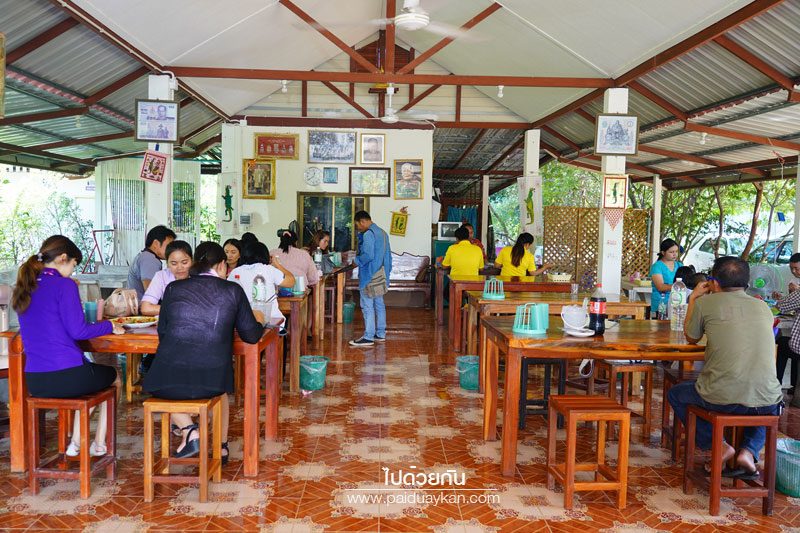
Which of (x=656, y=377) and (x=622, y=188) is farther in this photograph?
(x=622, y=188)

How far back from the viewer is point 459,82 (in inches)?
350

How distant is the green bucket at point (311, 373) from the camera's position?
5.70 meters

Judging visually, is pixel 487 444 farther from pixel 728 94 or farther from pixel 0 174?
pixel 0 174

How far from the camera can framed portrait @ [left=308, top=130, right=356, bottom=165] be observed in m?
12.2

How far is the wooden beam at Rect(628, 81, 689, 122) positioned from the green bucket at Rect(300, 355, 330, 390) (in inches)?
242

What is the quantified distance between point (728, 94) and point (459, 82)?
3474 millimetres

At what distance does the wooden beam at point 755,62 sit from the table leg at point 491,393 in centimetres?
488

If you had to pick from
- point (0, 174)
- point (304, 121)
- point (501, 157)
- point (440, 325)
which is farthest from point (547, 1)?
point (0, 174)

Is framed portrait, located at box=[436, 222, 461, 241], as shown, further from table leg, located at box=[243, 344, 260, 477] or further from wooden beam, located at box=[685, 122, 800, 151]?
table leg, located at box=[243, 344, 260, 477]

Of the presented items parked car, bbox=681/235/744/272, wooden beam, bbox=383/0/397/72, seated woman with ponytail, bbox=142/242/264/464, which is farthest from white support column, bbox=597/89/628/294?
parked car, bbox=681/235/744/272

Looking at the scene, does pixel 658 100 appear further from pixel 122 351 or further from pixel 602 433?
pixel 122 351

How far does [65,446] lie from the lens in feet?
12.2

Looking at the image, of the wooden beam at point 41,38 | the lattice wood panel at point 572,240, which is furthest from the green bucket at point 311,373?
the lattice wood panel at point 572,240

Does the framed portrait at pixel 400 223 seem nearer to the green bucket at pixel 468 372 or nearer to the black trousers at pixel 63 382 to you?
the green bucket at pixel 468 372
